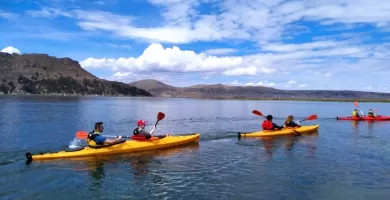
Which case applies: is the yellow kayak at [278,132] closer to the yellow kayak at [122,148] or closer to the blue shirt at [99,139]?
the yellow kayak at [122,148]

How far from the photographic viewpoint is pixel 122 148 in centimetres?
1877

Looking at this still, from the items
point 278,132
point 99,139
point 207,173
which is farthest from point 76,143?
point 278,132

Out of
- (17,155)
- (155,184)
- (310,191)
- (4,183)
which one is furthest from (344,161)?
(17,155)

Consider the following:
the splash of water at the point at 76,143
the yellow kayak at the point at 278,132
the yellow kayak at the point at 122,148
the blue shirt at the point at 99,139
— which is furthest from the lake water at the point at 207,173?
the yellow kayak at the point at 278,132

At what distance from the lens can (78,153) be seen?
17.2 metres

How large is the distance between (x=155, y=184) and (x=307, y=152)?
11281 mm

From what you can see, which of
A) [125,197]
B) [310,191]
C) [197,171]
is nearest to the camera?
[125,197]

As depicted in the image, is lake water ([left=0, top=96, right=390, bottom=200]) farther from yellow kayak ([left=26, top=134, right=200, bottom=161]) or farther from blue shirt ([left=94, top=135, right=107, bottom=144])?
blue shirt ([left=94, top=135, right=107, bottom=144])

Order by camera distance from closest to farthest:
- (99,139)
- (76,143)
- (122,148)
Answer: (99,139), (122,148), (76,143)

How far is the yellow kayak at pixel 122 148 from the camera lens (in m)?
16.6

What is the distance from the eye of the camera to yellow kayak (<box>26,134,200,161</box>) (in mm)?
16609

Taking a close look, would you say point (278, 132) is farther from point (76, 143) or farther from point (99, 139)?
point (76, 143)

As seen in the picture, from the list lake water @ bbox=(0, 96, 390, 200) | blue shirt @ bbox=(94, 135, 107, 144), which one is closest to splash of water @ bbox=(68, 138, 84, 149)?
lake water @ bbox=(0, 96, 390, 200)

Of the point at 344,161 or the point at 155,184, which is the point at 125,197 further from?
the point at 344,161
